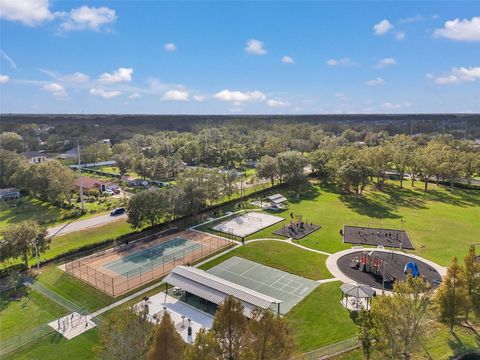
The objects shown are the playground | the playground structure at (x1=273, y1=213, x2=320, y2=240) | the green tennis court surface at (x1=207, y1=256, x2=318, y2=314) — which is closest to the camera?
the green tennis court surface at (x1=207, y1=256, x2=318, y2=314)

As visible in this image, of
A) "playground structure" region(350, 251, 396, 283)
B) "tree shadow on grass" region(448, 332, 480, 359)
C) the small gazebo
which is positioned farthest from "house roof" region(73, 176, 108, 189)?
"tree shadow on grass" region(448, 332, 480, 359)

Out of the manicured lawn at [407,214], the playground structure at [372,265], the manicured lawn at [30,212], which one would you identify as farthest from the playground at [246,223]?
the manicured lawn at [30,212]

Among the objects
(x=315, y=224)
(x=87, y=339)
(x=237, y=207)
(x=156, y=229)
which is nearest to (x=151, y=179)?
(x=237, y=207)

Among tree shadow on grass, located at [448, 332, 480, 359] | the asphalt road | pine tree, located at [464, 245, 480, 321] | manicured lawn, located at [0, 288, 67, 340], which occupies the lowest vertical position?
manicured lawn, located at [0, 288, 67, 340]

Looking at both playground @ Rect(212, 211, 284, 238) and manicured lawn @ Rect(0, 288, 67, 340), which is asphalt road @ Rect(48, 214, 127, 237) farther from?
playground @ Rect(212, 211, 284, 238)

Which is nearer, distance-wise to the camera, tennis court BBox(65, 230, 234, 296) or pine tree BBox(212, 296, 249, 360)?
pine tree BBox(212, 296, 249, 360)

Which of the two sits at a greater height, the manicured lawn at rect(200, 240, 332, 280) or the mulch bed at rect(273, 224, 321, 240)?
the mulch bed at rect(273, 224, 321, 240)

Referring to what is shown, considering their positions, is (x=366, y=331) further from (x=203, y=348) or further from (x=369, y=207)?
(x=369, y=207)
